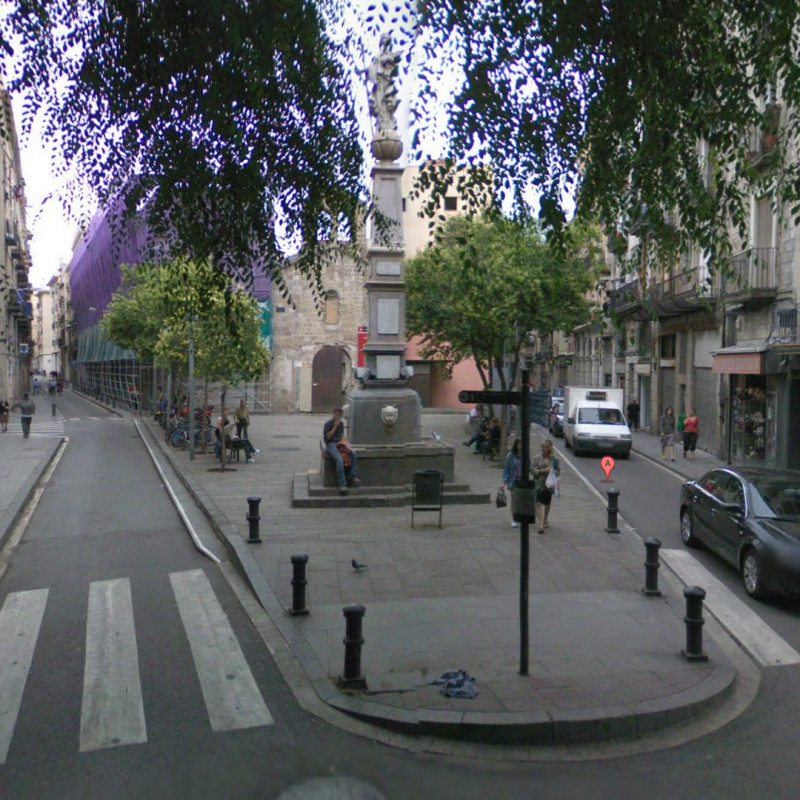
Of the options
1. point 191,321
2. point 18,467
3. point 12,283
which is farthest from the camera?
point 12,283

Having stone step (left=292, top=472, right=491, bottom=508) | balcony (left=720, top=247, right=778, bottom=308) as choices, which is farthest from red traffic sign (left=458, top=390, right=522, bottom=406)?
balcony (left=720, top=247, right=778, bottom=308)

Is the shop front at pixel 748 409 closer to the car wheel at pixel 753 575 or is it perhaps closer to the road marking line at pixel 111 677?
the car wheel at pixel 753 575

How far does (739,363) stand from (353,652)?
63.8 feet

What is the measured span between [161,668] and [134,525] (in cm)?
725

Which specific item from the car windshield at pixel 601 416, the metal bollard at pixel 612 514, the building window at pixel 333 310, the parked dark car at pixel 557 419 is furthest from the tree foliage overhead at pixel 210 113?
the building window at pixel 333 310

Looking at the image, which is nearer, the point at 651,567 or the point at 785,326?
the point at 651,567

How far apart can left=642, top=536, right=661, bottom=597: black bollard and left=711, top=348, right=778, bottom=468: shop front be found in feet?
48.1

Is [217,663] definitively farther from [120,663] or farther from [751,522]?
[751,522]

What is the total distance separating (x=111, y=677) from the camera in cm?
685

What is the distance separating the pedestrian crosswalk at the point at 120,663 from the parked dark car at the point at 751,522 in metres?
5.67

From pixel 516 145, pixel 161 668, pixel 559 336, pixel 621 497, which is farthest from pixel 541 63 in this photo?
pixel 559 336

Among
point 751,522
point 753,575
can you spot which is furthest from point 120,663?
A: point 751,522

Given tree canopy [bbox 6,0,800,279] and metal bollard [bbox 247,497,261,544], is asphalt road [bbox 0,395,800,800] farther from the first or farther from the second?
tree canopy [bbox 6,0,800,279]

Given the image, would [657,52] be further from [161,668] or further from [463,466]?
[463,466]
